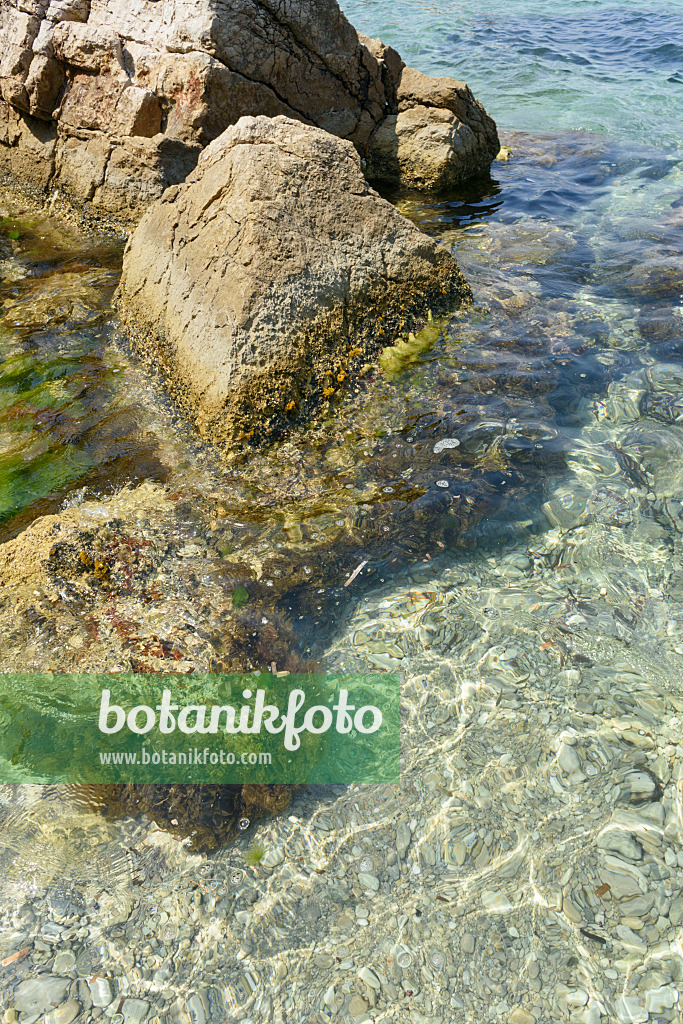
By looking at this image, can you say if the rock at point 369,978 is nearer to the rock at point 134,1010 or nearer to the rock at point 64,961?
the rock at point 134,1010

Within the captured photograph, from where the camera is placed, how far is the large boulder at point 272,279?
15.9ft

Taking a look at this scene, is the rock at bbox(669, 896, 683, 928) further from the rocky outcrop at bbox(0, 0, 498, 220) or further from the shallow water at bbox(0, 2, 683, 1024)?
the rocky outcrop at bbox(0, 0, 498, 220)

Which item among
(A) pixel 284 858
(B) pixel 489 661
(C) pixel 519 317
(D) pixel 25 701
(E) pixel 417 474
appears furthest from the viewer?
(C) pixel 519 317

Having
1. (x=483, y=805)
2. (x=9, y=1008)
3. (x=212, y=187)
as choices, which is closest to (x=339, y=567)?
(x=483, y=805)

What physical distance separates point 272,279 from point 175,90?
192 inches

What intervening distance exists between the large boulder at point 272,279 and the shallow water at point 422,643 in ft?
1.06

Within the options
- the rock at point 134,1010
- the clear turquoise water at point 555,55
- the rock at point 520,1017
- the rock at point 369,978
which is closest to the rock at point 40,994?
the rock at point 134,1010

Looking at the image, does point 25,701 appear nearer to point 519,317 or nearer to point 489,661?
point 489,661

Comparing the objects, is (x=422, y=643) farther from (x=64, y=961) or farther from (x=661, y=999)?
(x=64, y=961)

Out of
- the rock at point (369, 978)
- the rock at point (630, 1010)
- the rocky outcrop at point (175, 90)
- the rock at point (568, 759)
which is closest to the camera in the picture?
the rock at point (630, 1010)

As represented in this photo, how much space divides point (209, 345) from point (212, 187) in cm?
145

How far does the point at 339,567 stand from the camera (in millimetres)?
4094

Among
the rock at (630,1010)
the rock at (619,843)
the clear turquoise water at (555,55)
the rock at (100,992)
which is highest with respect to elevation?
the clear turquoise water at (555,55)

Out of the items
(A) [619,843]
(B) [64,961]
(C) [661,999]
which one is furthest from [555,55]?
(B) [64,961]
